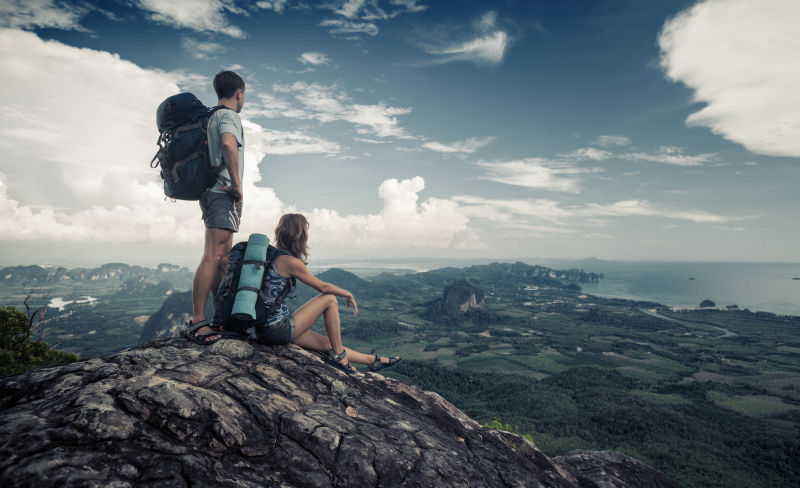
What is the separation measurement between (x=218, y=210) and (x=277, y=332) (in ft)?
9.56

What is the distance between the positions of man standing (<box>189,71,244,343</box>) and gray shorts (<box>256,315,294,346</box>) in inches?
34.6

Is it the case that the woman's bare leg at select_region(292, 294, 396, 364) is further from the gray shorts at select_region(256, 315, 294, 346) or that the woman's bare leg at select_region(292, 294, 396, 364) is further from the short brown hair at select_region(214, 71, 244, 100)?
the short brown hair at select_region(214, 71, 244, 100)

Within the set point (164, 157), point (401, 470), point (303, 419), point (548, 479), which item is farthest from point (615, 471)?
point (164, 157)

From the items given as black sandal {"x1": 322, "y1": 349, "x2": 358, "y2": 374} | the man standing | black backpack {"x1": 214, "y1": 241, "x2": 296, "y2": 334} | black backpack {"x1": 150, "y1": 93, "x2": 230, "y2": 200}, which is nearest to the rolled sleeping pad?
black backpack {"x1": 214, "y1": 241, "x2": 296, "y2": 334}

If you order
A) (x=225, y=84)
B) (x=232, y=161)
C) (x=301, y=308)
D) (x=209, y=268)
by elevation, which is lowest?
(x=301, y=308)

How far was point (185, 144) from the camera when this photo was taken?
7043mm

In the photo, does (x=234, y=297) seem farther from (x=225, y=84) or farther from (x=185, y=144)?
(x=225, y=84)

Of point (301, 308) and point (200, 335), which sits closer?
point (200, 335)

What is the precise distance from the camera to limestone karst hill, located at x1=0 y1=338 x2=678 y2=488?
380cm

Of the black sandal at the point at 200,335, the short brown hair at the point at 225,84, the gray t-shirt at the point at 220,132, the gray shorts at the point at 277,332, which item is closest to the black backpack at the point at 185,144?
the gray t-shirt at the point at 220,132

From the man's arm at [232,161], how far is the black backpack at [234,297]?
3.64ft

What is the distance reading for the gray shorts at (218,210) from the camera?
7.31 m

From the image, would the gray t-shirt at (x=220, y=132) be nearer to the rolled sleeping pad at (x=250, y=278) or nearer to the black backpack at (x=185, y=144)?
the black backpack at (x=185, y=144)

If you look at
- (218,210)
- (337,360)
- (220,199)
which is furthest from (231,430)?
(220,199)
